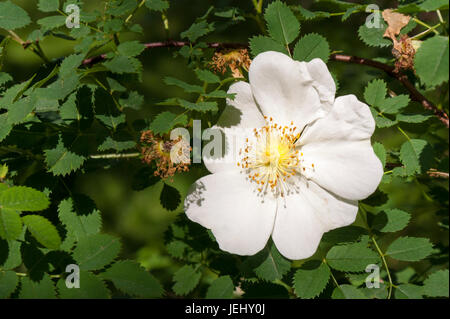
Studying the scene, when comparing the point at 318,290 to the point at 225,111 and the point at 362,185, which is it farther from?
the point at 225,111

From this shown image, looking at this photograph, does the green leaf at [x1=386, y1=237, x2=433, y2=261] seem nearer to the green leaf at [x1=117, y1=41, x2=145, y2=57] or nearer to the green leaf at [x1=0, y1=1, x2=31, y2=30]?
the green leaf at [x1=117, y1=41, x2=145, y2=57]

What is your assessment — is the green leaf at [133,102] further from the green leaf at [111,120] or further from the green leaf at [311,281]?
the green leaf at [311,281]

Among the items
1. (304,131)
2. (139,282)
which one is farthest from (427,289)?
(139,282)

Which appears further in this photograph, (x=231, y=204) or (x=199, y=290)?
(x=199, y=290)

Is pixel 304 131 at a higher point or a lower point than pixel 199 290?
higher

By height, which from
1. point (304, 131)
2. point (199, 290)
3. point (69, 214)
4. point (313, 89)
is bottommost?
point (199, 290)

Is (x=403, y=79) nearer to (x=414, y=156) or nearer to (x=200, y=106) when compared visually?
(x=414, y=156)

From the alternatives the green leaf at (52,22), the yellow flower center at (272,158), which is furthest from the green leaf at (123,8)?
the yellow flower center at (272,158)
